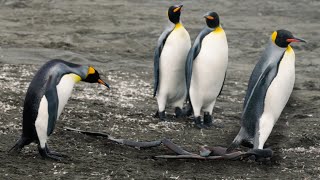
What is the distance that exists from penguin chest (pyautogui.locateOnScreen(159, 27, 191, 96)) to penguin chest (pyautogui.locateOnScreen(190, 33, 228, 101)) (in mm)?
259

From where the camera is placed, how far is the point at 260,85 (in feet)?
21.8

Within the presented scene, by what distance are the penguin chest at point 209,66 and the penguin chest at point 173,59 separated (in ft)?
0.85

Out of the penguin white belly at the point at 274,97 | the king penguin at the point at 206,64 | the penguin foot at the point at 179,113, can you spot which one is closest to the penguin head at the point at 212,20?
the king penguin at the point at 206,64

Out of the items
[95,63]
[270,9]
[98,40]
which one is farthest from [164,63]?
[270,9]

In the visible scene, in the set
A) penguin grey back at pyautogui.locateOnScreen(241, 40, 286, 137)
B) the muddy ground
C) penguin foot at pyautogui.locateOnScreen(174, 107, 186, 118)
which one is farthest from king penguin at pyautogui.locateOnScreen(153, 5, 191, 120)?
penguin grey back at pyautogui.locateOnScreen(241, 40, 286, 137)

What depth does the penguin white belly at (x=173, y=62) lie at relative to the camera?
791 cm

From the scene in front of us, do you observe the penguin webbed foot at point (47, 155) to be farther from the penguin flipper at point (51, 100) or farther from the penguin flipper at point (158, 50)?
the penguin flipper at point (158, 50)

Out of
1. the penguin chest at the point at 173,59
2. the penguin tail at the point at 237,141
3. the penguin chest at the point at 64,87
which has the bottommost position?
the penguin tail at the point at 237,141

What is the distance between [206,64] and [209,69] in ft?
0.20

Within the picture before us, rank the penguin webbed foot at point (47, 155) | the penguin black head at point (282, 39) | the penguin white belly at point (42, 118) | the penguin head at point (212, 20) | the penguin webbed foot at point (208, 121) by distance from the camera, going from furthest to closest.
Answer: the penguin webbed foot at point (208, 121), the penguin head at point (212, 20), the penguin black head at point (282, 39), the penguin webbed foot at point (47, 155), the penguin white belly at point (42, 118)

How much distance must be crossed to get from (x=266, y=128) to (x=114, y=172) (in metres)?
1.51

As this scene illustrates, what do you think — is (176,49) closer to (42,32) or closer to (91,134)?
(91,134)

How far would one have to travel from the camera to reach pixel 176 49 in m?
7.91

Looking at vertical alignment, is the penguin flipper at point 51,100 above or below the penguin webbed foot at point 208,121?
above
